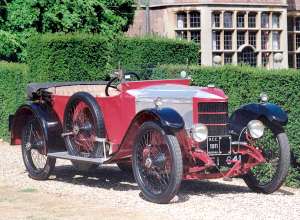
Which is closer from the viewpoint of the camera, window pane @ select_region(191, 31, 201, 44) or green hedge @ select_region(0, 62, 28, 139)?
green hedge @ select_region(0, 62, 28, 139)

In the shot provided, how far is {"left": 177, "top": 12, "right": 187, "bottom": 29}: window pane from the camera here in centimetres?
2528

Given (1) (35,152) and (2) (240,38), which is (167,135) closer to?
(1) (35,152)

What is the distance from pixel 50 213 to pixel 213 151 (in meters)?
2.15

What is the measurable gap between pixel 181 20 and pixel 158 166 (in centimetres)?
1534

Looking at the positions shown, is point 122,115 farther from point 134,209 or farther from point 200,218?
point 200,218

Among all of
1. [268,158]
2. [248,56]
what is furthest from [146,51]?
[248,56]

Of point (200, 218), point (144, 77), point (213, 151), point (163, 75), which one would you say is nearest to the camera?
point (200, 218)

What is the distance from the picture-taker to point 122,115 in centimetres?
1120

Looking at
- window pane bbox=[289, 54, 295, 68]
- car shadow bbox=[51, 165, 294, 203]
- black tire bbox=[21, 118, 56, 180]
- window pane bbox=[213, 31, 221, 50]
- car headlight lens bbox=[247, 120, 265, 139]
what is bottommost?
car shadow bbox=[51, 165, 294, 203]

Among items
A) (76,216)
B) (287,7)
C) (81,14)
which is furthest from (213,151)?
(287,7)

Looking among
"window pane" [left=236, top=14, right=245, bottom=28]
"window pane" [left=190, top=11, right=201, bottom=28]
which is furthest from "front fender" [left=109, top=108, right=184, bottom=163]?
"window pane" [left=236, top=14, right=245, bottom=28]

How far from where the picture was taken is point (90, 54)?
17359 mm

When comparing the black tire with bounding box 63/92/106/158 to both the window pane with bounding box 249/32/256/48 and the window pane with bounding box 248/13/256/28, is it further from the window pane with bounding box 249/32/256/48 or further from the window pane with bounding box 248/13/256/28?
the window pane with bounding box 249/32/256/48

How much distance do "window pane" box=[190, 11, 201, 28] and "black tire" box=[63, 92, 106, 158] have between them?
1348 centimetres
